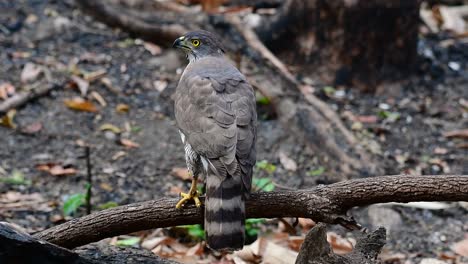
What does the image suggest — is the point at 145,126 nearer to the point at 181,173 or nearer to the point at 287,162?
the point at 181,173

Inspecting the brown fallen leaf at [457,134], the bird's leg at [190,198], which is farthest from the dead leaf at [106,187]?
the brown fallen leaf at [457,134]

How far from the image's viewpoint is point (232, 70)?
480 centimetres

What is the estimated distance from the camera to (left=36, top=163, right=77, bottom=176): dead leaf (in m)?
6.20

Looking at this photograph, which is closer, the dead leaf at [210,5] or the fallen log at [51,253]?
the fallen log at [51,253]

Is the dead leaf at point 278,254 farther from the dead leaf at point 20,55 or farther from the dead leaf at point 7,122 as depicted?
the dead leaf at point 20,55

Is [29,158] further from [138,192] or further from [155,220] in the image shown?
[155,220]

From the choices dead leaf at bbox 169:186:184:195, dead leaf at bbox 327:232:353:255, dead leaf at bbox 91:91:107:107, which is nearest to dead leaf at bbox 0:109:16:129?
dead leaf at bbox 91:91:107:107

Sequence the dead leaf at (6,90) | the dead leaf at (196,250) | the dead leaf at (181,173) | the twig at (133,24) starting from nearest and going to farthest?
the dead leaf at (196,250), the dead leaf at (181,173), the dead leaf at (6,90), the twig at (133,24)

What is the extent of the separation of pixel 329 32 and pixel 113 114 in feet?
7.51

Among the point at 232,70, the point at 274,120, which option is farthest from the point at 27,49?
the point at 232,70

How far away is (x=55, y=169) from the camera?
20.5ft

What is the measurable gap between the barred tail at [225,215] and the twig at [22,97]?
12.0ft

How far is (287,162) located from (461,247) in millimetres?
1673

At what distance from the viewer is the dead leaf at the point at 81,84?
740cm
